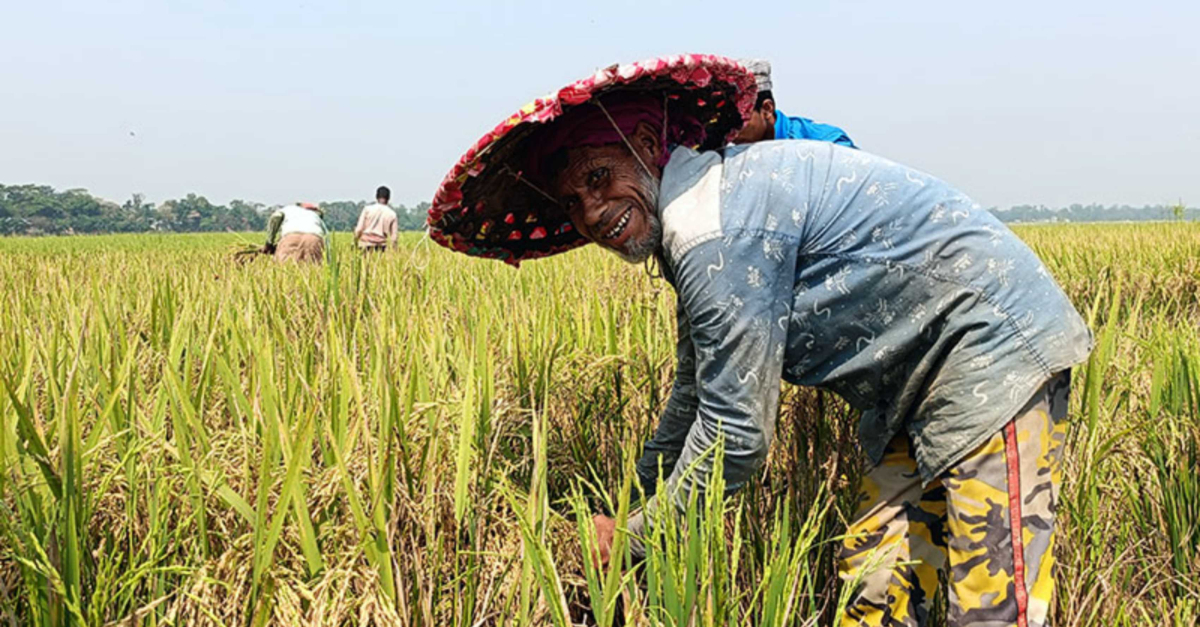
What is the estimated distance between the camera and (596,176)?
1.44 m

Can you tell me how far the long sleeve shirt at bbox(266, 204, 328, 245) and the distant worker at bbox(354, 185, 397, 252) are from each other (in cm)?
85

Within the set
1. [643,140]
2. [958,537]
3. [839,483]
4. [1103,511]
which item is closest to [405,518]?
[643,140]

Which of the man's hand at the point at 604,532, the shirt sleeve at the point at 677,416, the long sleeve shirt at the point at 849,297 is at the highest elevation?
the long sleeve shirt at the point at 849,297

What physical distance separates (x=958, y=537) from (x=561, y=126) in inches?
38.0

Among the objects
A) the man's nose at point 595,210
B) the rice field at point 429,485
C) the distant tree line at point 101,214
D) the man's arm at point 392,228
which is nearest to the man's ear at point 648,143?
the man's nose at point 595,210

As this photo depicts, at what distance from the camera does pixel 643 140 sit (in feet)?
4.96

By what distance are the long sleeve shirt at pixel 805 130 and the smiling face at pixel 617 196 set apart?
1.32 meters

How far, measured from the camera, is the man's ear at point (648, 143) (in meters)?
1.49

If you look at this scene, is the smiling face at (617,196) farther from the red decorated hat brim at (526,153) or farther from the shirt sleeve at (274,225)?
the shirt sleeve at (274,225)

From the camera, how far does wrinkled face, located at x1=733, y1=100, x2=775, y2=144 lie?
2.51 meters

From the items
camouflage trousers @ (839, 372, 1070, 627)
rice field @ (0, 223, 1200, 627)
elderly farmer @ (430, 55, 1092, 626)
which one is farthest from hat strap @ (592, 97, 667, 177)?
camouflage trousers @ (839, 372, 1070, 627)

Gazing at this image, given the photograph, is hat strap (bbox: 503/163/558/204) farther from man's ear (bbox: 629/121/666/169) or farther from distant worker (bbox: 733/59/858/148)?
distant worker (bbox: 733/59/858/148)

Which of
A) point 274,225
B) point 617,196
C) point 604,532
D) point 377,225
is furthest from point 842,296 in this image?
point 377,225

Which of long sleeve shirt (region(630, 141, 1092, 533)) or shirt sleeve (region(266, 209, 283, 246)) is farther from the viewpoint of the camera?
shirt sleeve (region(266, 209, 283, 246))
